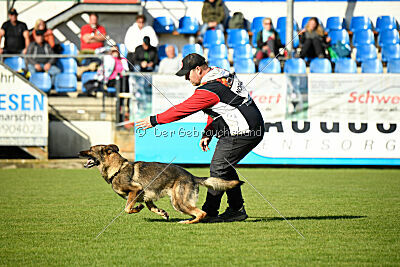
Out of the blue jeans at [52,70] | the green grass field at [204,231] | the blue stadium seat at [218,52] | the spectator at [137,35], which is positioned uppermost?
the spectator at [137,35]

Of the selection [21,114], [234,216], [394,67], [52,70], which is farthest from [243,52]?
[234,216]

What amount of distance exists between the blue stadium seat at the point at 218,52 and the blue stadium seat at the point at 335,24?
3.92 metres

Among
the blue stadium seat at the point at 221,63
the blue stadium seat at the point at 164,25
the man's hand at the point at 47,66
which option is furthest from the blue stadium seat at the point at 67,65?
the blue stadium seat at the point at 221,63

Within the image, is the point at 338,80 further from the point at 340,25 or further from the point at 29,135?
the point at 29,135

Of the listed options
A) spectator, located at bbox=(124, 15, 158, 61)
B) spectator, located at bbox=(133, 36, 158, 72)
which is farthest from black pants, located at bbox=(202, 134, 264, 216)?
spectator, located at bbox=(124, 15, 158, 61)

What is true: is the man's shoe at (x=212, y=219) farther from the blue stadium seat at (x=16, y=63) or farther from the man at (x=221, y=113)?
the blue stadium seat at (x=16, y=63)

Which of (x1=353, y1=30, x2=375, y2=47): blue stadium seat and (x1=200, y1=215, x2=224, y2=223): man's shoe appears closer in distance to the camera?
(x1=200, y1=215, x2=224, y2=223): man's shoe

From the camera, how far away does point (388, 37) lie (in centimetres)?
1866

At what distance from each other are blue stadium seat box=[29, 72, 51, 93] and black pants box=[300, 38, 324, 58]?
7.50m

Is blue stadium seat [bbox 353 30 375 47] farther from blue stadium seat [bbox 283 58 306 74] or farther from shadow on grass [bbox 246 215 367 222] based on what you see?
shadow on grass [bbox 246 215 367 222]

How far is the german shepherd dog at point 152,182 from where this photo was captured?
6.58m

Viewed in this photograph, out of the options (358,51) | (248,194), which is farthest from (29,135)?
(358,51)

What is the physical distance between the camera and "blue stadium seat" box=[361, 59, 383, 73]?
1705 centimetres

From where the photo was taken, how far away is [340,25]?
19125mm
